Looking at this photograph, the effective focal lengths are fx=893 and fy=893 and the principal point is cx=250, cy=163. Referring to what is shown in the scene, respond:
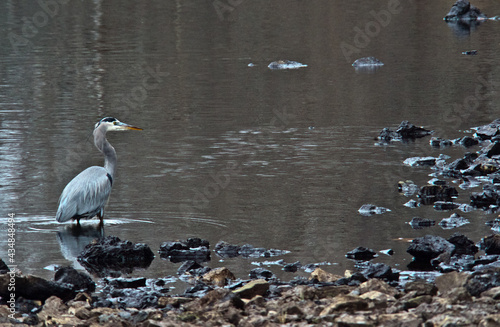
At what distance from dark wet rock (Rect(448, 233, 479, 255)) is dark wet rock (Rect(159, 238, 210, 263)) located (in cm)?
294

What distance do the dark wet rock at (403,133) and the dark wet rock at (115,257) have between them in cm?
810

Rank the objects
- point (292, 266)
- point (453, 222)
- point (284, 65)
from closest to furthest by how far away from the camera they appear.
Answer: point (292, 266)
point (453, 222)
point (284, 65)

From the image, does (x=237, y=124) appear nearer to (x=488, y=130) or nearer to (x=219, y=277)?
(x=488, y=130)

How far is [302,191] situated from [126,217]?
2814 millimetres

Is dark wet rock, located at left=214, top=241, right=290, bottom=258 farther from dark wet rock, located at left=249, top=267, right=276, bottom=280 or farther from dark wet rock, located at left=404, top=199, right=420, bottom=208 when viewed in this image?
dark wet rock, located at left=404, top=199, right=420, bottom=208

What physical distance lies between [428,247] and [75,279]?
4.04 m

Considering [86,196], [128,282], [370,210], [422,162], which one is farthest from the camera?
[422,162]

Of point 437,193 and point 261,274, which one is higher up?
point 437,193

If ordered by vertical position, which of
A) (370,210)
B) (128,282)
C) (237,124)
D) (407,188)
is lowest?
(128,282)

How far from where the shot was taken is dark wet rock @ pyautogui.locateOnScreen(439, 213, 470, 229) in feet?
38.4

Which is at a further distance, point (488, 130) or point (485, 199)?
point (488, 130)

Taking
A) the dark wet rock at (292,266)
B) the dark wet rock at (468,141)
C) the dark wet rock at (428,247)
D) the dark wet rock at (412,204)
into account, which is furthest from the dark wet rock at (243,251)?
the dark wet rock at (468,141)

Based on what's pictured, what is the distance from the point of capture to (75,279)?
31.4 ft

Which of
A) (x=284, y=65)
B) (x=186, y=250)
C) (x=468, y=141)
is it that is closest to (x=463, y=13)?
(x=284, y=65)
